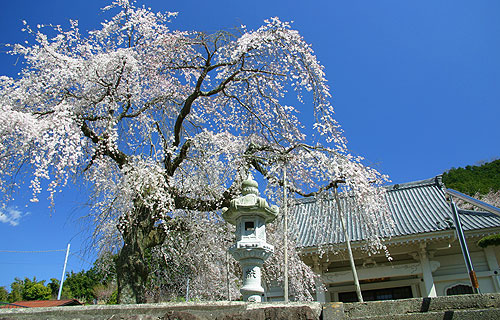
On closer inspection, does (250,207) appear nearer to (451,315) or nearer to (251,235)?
(251,235)

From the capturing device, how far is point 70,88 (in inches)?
239

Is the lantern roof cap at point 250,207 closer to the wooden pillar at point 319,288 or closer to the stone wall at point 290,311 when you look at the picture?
the stone wall at point 290,311

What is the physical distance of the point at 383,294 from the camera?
37.0ft

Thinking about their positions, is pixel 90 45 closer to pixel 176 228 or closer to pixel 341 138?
pixel 176 228

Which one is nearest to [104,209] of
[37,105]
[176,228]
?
[176,228]

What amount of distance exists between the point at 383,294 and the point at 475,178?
58.0 feet

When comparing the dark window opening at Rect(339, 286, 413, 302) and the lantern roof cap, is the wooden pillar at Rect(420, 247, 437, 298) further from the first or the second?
the lantern roof cap

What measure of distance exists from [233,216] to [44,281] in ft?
94.5

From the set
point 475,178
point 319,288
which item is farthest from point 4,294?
point 475,178

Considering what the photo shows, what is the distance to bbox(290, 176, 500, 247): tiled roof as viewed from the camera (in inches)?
388

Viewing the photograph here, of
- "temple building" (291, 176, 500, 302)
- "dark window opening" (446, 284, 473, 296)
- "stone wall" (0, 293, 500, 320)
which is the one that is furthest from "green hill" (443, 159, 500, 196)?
"stone wall" (0, 293, 500, 320)

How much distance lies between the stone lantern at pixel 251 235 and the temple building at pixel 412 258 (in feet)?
11.9

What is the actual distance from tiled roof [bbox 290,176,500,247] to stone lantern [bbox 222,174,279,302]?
9.33 ft

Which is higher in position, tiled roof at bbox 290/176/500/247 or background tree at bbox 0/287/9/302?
tiled roof at bbox 290/176/500/247
